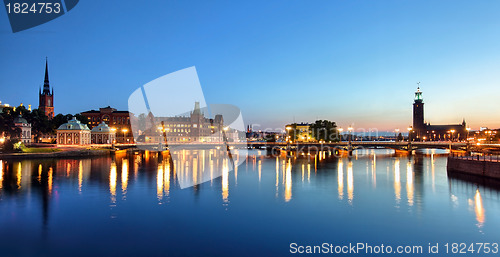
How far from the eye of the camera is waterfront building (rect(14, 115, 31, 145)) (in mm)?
119250

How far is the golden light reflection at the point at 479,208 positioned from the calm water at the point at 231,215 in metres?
0.08

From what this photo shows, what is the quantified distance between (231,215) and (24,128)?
116504mm

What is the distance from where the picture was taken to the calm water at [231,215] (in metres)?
24.4

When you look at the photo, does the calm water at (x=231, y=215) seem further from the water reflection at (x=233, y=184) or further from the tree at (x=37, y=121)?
the tree at (x=37, y=121)

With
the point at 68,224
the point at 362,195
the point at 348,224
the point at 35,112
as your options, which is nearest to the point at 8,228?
A: the point at 68,224

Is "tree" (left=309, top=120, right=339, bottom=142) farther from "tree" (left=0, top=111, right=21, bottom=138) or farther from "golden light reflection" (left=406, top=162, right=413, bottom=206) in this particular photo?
"tree" (left=0, top=111, right=21, bottom=138)

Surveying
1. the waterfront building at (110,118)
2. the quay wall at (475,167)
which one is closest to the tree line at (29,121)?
Answer: the waterfront building at (110,118)

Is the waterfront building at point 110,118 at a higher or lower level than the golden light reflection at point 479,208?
higher

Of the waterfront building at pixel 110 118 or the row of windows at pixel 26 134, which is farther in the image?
the waterfront building at pixel 110 118

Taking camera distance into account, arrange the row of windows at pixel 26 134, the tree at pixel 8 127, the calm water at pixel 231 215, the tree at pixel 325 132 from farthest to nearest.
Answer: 1. the tree at pixel 325 132
2. the row of windows at pixel 26 134
3. the tree at pixel 8 127
4. the calm water at pixel 231 215

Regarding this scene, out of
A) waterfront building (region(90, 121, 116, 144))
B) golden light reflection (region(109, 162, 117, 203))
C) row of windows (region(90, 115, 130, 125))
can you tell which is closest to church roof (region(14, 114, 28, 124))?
waterfront building (region(90, 121, 116, 144))

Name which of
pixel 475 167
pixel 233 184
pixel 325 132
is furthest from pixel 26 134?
pixel 475 167

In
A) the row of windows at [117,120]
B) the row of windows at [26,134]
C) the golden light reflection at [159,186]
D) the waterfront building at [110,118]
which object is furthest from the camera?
the row of windows at [117,120]

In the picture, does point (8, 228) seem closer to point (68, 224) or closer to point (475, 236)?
point (68, 224)
